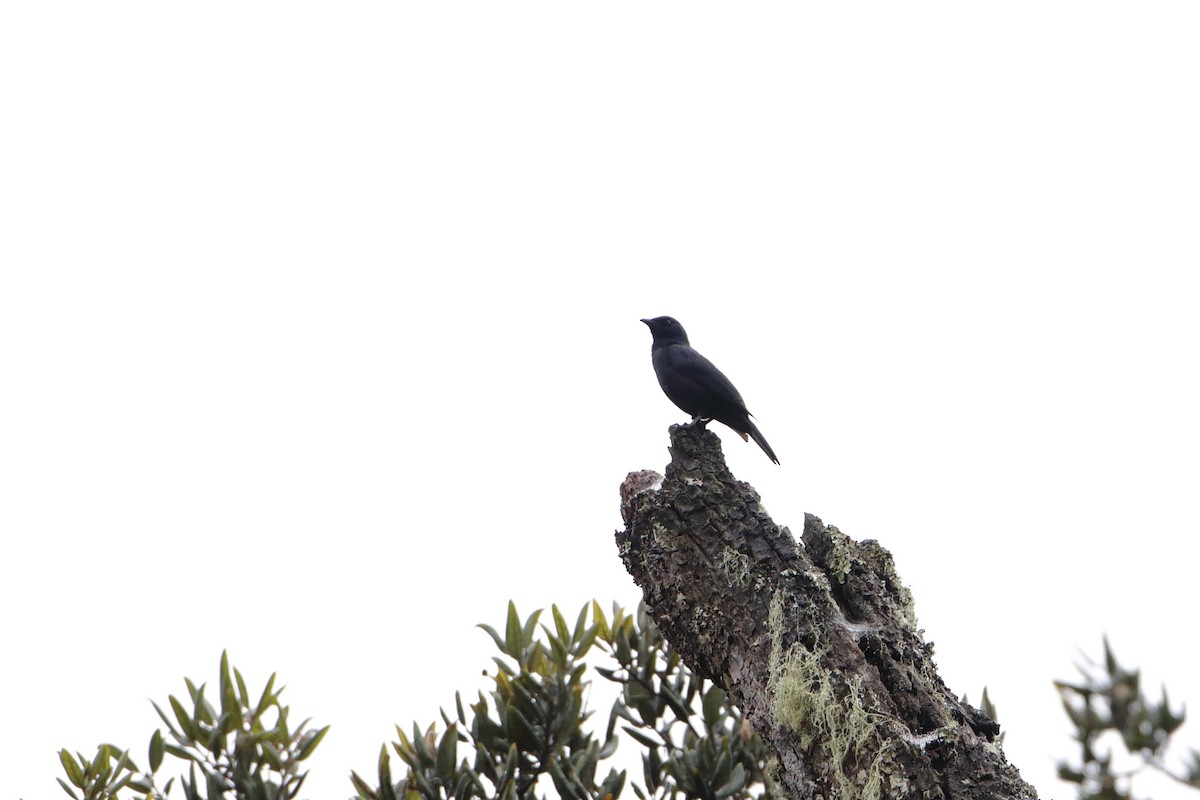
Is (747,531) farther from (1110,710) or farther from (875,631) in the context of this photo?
(1110,710)

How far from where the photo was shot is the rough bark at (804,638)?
4168 mm

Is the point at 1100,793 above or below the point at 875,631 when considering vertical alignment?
below

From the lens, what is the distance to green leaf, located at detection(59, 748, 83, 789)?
481 cm

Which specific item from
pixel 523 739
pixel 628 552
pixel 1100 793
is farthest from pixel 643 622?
pixel 1100 793

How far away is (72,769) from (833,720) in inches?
118

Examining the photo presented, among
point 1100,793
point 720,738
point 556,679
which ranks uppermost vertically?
point 556,679

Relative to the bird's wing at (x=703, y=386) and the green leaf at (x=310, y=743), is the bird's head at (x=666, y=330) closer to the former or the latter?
the bird's wing at (x=703, y=386)

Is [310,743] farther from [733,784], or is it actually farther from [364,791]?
[733,784]

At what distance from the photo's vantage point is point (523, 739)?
4559 millimetres

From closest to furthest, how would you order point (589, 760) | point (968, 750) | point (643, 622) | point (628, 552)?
point (968, 750) < point (589, 760) < point (628, 552) < point (643, 622)

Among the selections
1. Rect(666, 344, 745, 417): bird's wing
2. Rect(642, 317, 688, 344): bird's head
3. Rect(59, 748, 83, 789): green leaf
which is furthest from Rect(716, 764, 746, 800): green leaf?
Rect(642, 317, 688, 344): bird's head

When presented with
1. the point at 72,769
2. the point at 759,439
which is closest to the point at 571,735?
the point at 72,769

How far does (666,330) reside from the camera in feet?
29.5

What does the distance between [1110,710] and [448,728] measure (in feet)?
9.60
